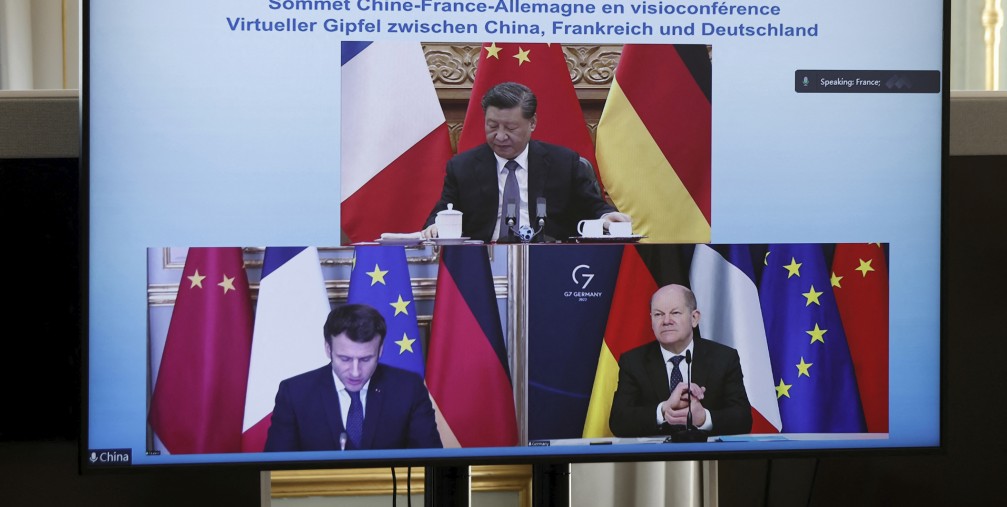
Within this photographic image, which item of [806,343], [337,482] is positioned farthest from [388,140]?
[337,482]

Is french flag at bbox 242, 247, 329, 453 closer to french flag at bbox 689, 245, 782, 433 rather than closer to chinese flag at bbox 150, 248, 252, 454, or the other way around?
chinese flag at bbox 150, 248, 252, 454

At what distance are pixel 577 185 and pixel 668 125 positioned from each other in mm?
103

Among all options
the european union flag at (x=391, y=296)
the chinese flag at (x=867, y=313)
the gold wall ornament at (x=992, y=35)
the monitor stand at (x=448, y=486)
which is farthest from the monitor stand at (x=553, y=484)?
the gold wall ornament at (x=992, y=35)

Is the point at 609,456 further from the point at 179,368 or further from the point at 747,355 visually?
the point at 179,368

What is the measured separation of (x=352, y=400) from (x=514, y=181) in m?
0.25

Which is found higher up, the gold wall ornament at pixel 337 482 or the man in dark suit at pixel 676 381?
the man in dark suit at pixel 676 381

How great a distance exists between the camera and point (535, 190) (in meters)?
0.85

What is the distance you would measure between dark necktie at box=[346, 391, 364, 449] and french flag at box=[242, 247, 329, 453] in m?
0.05

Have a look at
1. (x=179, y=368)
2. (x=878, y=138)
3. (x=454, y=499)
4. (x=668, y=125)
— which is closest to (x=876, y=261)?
(x=878, y=138)

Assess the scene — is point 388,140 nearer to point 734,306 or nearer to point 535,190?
point 535,190

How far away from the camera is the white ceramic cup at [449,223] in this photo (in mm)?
839

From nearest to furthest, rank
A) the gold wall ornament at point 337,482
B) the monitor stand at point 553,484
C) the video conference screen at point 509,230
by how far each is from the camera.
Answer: the video conference screen at point 509,230 < the monitor stand at point 553,484 < the gold wall ornament at point 337,482

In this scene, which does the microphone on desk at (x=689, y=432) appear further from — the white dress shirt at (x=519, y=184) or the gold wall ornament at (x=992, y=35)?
the gold wall ornament at (x=992, y=35)

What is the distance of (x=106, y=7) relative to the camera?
802 mm
